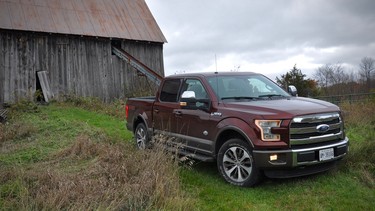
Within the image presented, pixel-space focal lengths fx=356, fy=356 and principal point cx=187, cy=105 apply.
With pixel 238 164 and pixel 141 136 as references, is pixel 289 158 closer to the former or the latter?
pixel 238 164

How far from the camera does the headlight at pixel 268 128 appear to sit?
541 cm

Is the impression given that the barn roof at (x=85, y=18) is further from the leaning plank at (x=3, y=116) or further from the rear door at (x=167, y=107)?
the rear door at (x=167, y=107)

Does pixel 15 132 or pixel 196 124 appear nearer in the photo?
pixel 196 124

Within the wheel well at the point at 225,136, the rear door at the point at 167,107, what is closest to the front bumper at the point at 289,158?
the wheel well at the point at 225,136

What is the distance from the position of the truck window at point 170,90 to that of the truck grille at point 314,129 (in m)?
2.89

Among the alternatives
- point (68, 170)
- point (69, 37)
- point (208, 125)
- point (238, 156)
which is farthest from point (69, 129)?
point (69, 37)

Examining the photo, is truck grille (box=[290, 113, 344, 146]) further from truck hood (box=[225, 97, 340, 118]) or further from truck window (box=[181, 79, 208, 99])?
truck window (box=[181, 79, 208, 99])

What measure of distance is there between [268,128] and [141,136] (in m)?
3.99

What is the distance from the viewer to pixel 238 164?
5.86 metres

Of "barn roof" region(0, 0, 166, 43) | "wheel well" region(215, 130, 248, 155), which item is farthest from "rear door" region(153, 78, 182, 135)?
"barn roof" region(0, 0, 166, 43)

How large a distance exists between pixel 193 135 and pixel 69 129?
547 cm

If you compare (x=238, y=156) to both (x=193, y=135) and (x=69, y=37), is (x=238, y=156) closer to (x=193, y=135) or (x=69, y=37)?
(x=193, y=135)

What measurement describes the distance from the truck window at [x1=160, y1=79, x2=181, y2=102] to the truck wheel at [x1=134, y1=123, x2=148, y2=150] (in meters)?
1.03

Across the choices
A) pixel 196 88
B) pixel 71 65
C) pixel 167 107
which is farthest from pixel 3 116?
pixel 196 88
